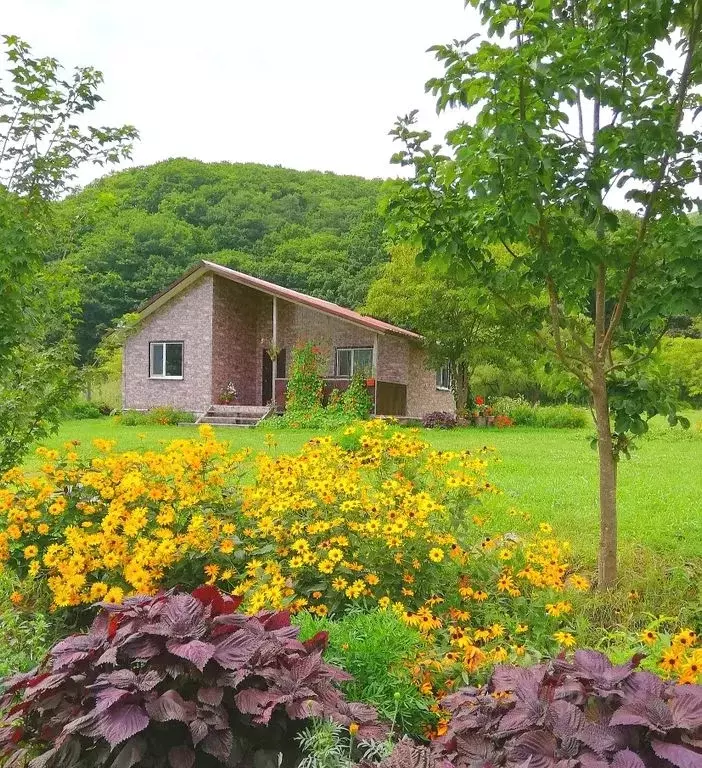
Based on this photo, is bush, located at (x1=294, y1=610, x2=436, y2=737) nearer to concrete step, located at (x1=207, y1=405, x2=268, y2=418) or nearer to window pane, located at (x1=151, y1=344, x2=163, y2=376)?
concrete step, located at (x1=207, y1=405, x2=268, y2=418)

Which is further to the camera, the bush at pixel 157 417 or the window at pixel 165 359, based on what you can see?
the window at pixel 165 359

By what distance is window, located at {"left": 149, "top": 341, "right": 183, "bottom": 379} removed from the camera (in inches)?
789

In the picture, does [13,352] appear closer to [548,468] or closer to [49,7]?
[49,7]

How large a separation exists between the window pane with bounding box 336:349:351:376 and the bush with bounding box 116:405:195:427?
424 centimetres

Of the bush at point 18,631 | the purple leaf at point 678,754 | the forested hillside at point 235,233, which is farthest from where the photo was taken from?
the forested hillside at point 235,233

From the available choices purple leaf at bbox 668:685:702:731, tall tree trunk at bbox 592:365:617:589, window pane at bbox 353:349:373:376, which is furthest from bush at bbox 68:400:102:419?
purple leaf at bbox 668:685:702:731

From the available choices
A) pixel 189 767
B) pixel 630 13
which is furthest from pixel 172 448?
pixel 630 13

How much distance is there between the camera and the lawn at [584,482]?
531 centimetres

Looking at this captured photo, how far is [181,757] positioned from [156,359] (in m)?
19.2

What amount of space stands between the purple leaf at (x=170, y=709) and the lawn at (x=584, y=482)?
2.36 m

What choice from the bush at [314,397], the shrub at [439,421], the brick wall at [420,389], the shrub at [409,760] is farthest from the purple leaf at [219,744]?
the brick wall at [420,389]

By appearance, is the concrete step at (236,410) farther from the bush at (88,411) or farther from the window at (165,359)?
the bush at (88,411)

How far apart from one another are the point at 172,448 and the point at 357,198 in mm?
34662

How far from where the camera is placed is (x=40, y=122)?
4738mm
